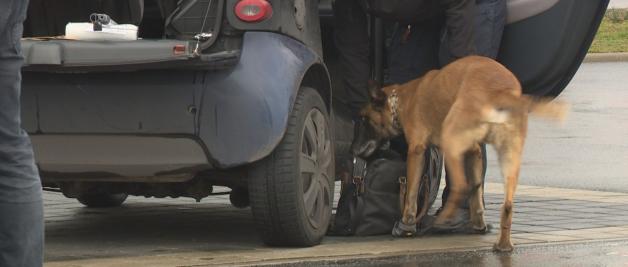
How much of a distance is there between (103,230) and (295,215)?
1561 millimetres

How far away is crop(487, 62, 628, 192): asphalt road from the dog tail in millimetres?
1568

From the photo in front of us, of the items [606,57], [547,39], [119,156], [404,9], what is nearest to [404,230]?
[404,9]

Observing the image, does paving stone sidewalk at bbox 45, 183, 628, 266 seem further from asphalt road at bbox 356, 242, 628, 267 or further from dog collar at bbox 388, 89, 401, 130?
dog collar at bbox 388, 89, 401, 130

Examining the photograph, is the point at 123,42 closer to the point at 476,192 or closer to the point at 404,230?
the point at 404,230

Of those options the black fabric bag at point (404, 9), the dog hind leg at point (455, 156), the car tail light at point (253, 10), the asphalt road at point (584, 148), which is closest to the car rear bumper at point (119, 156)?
the car tail light at point (253, 10)

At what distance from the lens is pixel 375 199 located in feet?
22.4

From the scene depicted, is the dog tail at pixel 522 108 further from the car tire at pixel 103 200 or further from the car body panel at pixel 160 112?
the car tire at pixel 103 200

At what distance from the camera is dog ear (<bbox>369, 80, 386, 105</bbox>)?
6.88 meters

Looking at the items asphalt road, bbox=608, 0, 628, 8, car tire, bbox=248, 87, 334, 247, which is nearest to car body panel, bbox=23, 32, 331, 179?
car tire, bbox=248, 87, 334, 247

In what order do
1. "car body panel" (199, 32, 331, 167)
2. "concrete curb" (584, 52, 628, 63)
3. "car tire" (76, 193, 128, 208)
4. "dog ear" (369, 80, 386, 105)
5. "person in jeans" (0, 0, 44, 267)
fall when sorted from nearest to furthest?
"person in jeans" (0, 0, 44, 267)
"car body panel" (199, 32, 331, 167)
"dog ear" (369, 80, 386, 105)
"car tire" (76, 193, 128, 208)
"concrete curb" (584, 52, 628, 63)

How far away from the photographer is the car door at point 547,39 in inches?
268

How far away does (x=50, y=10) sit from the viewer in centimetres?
632

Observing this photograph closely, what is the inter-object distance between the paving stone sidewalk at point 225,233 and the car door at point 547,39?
78 centimetres

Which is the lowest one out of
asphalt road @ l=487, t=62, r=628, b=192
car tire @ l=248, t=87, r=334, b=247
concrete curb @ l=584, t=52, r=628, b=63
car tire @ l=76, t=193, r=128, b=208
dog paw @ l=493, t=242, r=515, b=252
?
concrete curb @ l=584, t=52, r=628, b=63
